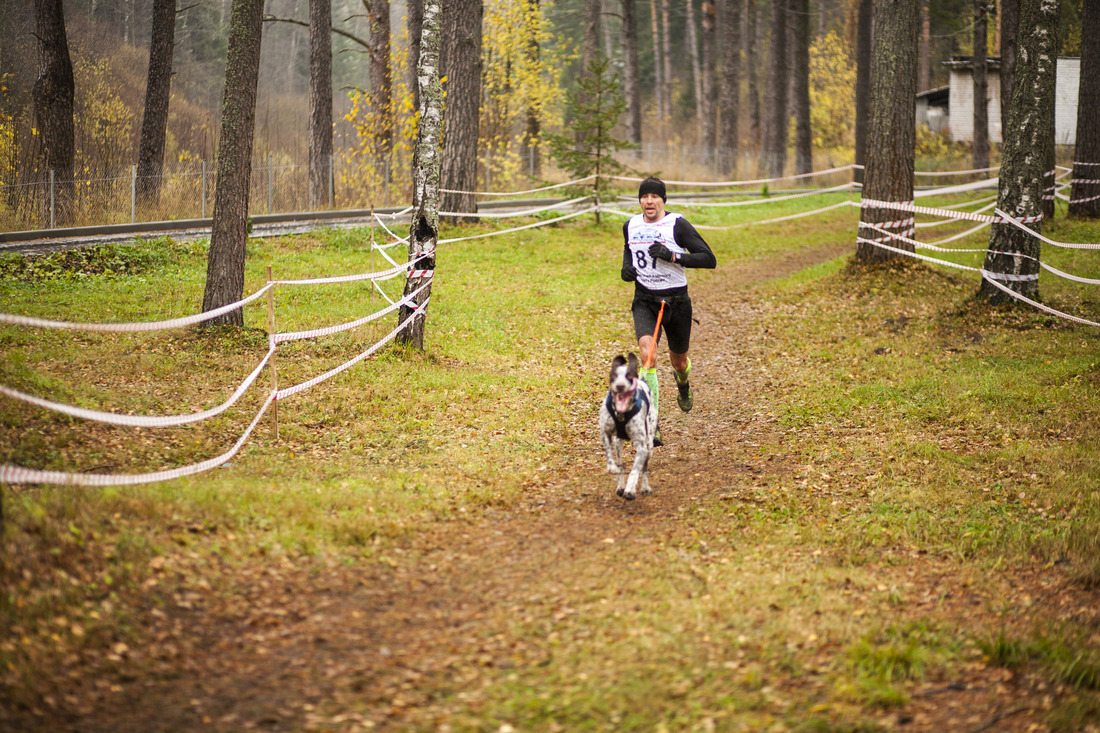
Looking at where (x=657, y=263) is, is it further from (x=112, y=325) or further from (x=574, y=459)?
(x=112, y=325)

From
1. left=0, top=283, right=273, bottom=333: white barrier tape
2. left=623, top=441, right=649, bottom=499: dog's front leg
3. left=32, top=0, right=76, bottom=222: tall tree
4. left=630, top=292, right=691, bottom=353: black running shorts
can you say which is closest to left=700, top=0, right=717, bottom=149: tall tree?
left=32, top=0, right=76, bottom=222: tall tree

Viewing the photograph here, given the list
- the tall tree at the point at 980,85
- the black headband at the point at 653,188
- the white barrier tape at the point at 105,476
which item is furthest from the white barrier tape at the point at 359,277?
the tall tree at the point at 980,85

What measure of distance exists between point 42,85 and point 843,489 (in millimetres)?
20035

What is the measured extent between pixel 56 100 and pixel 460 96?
948 centimetres

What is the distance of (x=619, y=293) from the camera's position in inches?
649

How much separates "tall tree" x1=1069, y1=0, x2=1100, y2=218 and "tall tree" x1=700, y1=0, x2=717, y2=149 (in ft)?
59.6

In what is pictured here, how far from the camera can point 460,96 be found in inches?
787

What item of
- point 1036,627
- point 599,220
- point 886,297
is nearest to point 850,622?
point 1036,627

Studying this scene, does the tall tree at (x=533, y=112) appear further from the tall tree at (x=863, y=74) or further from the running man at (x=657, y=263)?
the running man at (x=657, y=263)

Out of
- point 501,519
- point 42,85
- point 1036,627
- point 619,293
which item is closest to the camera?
point 1036,627

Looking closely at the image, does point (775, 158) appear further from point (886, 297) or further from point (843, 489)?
point (843, 489)

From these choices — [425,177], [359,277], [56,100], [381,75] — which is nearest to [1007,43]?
[381,75]

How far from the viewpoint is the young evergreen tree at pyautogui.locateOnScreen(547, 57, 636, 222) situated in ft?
66.3

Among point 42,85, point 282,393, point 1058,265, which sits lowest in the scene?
point 282,393
